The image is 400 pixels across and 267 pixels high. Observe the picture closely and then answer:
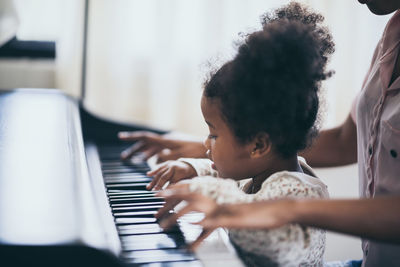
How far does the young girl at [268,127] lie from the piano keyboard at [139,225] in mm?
104

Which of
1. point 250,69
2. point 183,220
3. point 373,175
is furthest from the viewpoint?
point 373,175

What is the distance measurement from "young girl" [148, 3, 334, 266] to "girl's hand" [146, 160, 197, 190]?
0.68 feet

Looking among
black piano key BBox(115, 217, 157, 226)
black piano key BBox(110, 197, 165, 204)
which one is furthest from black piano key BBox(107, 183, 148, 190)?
black piano key BBox(115, 217, 157, 226)

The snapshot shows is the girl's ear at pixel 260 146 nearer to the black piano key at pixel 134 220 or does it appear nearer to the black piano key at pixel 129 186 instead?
the black piano key at pixel 134 220

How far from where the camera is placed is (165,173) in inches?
45.8

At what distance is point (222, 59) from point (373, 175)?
408mm

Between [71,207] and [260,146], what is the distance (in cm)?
38

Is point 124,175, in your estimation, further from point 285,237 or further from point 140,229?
point 285,237

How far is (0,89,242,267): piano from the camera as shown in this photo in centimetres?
60

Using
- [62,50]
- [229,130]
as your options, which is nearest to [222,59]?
[229,130]

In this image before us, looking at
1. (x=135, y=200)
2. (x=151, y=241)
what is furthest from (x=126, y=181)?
(x=151, y=241)

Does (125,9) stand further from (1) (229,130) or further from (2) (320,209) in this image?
(2) (320,209)

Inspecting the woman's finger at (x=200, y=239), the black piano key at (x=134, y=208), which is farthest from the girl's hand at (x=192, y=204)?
the black piano key at (x=134, y=208)

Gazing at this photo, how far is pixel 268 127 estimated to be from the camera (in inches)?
35.0
